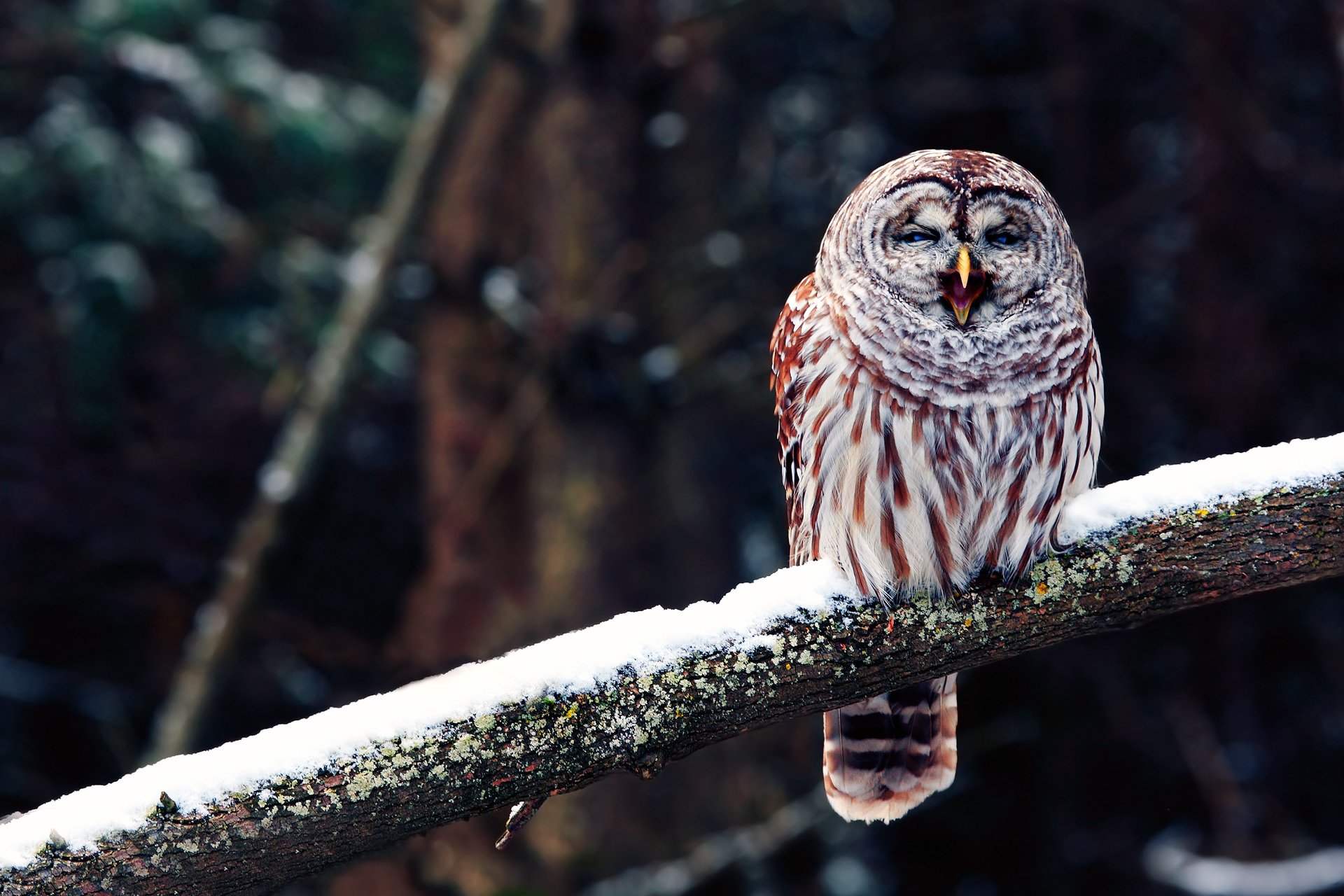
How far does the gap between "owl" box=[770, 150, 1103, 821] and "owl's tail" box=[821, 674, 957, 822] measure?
19.3 inches

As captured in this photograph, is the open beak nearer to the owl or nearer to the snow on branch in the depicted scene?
the owl

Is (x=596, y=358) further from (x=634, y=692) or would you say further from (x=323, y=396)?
(x=634, y=692)

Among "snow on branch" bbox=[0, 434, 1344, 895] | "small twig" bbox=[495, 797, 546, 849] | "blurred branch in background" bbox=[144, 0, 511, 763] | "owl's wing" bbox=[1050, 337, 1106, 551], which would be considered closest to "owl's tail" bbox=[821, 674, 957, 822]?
"owl's wing" bbox=[1050, 337, 1106, 551]

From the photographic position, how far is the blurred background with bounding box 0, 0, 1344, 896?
5.71m

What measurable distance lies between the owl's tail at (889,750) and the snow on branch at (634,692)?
790 mm

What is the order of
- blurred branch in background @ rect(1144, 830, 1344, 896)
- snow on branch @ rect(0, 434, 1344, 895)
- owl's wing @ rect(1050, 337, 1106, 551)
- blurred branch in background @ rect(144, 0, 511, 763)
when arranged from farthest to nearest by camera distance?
1. blurred branch in background @ rect(1144, 830, 1344, 896)
2. blurred branch in background @ rect(144, 0, 511, 763)
3. owl's wing @ rect(1050, 337, 1106, 551)
4. snow on branch @ rect(0, 434, 1344, 895)

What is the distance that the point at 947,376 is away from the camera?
3.22m

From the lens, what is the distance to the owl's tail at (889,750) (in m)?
3.57

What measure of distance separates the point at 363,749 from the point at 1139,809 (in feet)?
24.9

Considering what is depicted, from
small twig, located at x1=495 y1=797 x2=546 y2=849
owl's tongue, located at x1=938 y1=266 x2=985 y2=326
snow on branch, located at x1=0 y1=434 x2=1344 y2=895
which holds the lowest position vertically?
small twig, located at x1=495 y1=797 x2=546 y2=849

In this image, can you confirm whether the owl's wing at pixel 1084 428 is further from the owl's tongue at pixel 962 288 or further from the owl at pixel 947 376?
the owl's tongue at pixel 962 288

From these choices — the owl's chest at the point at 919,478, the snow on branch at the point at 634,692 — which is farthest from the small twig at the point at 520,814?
the owl's chest at the point at 919,478

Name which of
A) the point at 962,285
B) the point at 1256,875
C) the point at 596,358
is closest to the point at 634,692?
the point at 962,285

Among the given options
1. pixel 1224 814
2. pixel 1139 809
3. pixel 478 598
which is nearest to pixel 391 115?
pixel 478 598
